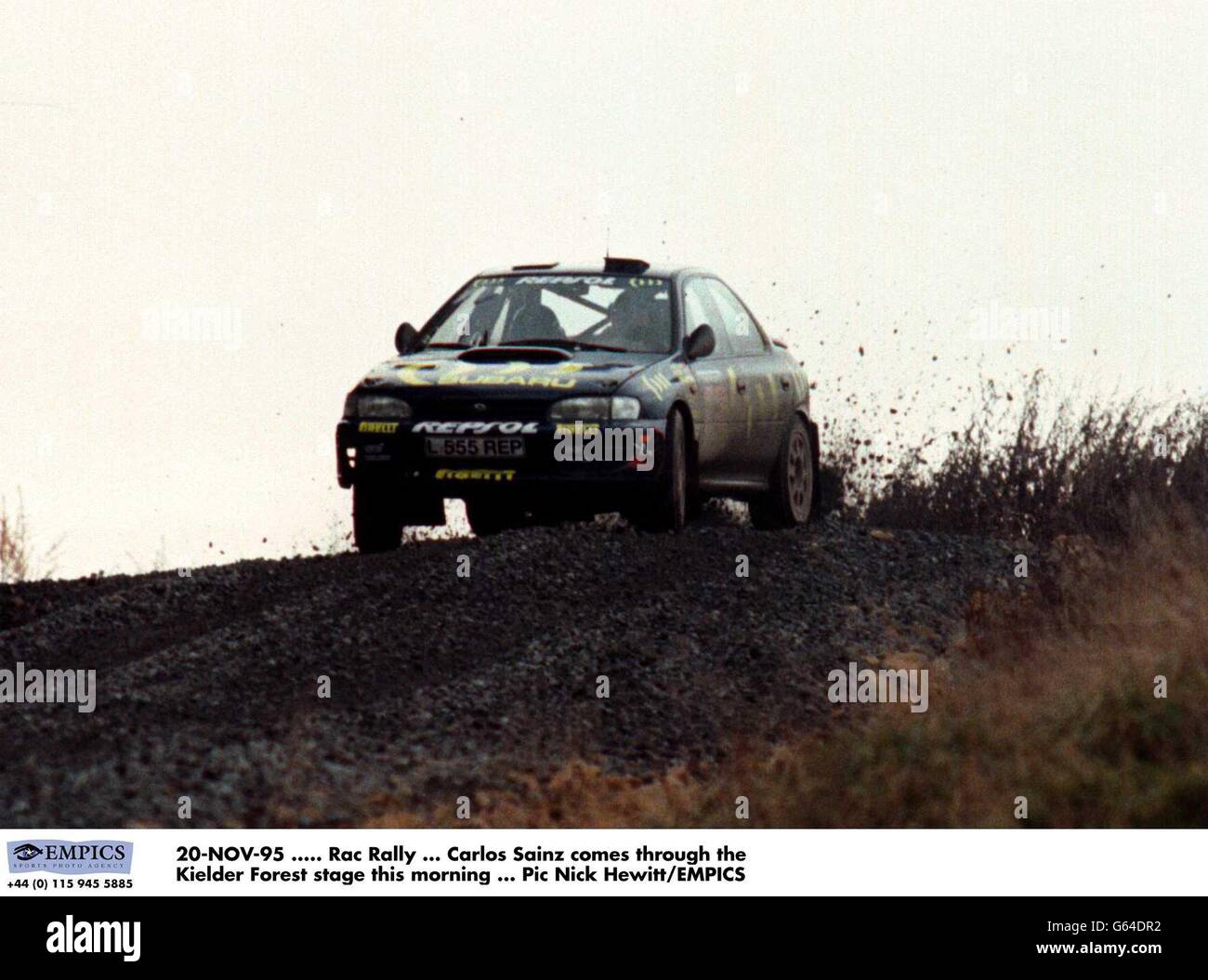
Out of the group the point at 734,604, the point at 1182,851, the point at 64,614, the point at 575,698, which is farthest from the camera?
the point at 64,614

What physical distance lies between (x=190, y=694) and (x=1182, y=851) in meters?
5.32

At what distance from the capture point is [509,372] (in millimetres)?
12086

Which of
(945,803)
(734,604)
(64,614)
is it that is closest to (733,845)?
(945,803)

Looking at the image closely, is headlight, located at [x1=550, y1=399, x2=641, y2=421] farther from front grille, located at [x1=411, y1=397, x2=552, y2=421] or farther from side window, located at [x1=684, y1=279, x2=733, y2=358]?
side window, located at [x1=684, y1=279, x2=733, y2=358]

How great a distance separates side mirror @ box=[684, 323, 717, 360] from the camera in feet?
41.8

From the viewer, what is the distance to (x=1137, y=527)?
14078 millimetres

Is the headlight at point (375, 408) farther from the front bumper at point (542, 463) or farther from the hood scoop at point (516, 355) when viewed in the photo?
the hood scoop at point (516, 355)

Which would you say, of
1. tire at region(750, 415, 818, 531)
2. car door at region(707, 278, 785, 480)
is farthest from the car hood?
tire at region(750, 415, 818, 531)

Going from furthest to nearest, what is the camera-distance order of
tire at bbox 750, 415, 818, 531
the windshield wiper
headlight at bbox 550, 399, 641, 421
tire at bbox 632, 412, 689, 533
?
tire at bbox 750, 415, 818, 531
the windshield wiper
tire at bbox 632, 412, 689, 533
headlight at bbox 550, 399, 641, 421

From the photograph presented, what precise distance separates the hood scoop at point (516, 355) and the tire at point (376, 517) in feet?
3.52

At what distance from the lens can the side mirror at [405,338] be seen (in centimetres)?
1322

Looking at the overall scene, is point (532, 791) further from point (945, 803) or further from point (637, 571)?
point (637, 571)

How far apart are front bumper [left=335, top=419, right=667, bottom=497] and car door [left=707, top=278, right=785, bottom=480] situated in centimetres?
180
